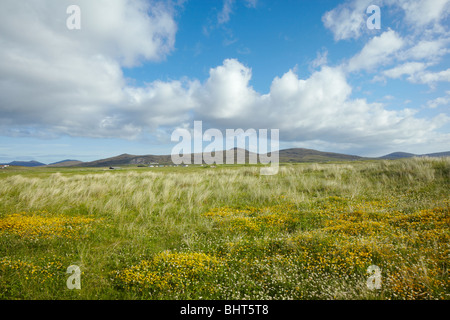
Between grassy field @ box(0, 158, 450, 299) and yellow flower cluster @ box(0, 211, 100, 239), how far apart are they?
46 mm

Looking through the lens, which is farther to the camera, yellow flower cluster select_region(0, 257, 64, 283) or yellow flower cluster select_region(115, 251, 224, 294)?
yellow flower cluster select_region(0, 257, 64, 283)

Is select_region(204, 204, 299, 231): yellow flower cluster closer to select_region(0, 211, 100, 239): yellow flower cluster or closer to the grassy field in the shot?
the grassy field

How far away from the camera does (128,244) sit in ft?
23.1

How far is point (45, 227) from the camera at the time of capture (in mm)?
7863

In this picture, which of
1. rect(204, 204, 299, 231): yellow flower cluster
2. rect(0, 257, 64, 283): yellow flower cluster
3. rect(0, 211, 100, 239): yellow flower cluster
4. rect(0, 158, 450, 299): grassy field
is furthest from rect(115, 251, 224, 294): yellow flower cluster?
rect(0, 211, 100, 239): yellow flower cluster

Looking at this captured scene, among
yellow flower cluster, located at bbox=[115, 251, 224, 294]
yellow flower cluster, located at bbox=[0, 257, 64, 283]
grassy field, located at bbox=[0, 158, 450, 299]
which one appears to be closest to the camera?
grassy field, located at bbox=[0, 158, 450, 299]

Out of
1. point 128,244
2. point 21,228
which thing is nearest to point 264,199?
point 128,244

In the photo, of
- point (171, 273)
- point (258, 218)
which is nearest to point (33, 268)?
point (171, 273)

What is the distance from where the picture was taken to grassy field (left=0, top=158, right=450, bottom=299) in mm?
4531

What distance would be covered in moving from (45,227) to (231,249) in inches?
296

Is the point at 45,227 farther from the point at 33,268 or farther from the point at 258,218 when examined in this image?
the point at 258,218

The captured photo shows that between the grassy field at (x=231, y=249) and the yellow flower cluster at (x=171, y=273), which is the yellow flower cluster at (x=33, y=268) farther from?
the yellow flower cluster at (x=171, y=273)
